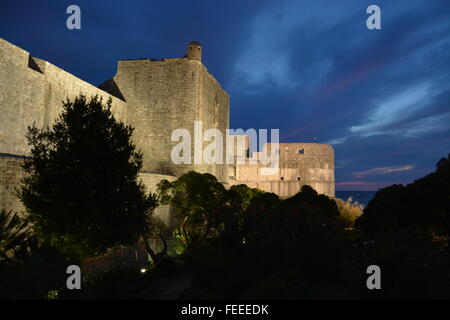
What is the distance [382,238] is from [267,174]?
95.6 ft

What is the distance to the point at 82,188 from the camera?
7.79m

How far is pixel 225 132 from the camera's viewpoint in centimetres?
2712

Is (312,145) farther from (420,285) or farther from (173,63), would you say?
(420,285)

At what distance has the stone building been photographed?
40.2 feet

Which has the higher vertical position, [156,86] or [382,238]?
[156,86]

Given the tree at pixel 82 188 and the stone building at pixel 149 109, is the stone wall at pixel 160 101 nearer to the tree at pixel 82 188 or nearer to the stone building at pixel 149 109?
the stone building at pixel 149 109

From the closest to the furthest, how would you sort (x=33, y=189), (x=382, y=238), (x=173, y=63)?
(x=382, y=238) → (x=33, y=189) → (x=173, y=63)

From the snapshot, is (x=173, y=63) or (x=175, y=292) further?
(x=173, y=63)

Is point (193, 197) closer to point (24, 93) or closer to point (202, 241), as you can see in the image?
point (202, 241)

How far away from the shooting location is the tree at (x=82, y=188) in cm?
769

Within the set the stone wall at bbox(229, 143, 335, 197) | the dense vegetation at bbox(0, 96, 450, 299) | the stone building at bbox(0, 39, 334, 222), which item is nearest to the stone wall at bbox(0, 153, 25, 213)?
the stone building at bbox(0, 39, 334, 222)

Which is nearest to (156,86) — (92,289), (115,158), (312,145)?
(115,158)

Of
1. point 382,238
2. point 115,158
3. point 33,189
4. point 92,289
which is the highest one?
point 115,158

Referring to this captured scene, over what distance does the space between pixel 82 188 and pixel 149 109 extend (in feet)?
44.0
